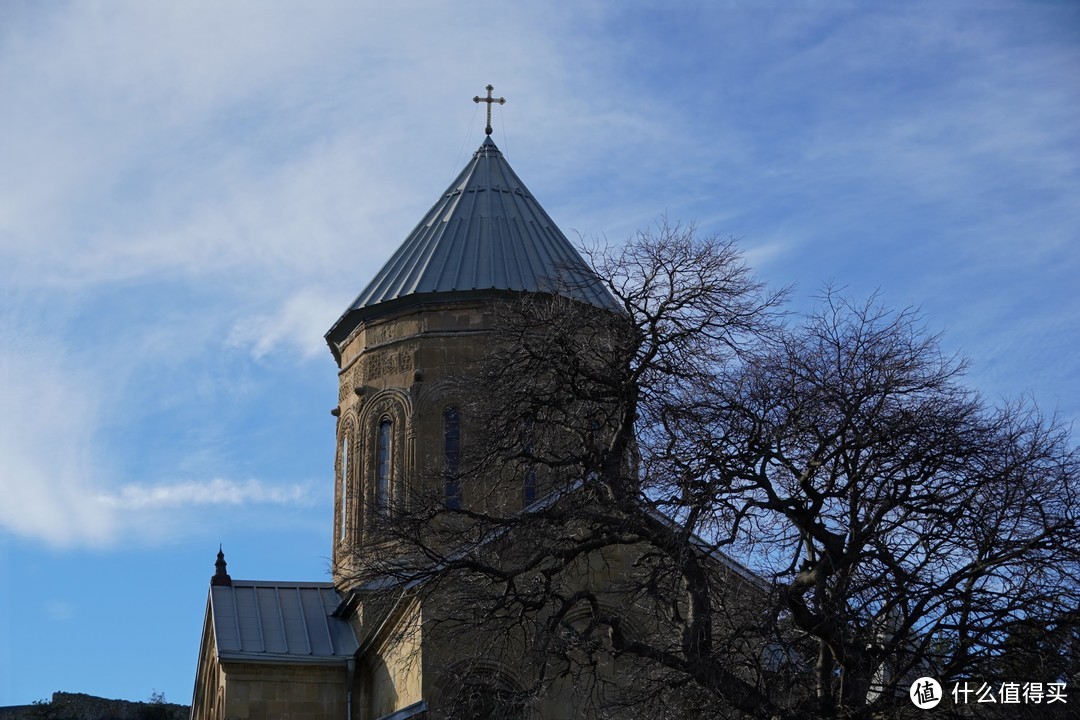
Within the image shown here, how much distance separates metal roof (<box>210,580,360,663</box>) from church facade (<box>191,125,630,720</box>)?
0.08ft

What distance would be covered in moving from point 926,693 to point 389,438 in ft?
42.6

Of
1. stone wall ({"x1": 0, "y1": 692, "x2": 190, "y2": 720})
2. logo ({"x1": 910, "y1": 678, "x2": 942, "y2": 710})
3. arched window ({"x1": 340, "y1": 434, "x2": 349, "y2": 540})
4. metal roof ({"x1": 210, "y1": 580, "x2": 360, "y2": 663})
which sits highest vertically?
arched window ({"x1": 340, "y1": 434, "x2": 349, "y2": 540})

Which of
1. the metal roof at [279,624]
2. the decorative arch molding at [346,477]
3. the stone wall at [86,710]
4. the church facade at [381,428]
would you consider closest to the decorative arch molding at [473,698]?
the church facade at [381,428]

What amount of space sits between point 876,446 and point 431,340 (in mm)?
11665

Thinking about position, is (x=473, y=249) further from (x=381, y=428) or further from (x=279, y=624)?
(x=279, y=624)

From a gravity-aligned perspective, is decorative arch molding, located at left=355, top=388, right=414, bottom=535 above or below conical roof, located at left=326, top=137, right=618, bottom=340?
below

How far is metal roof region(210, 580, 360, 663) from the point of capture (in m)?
20.9

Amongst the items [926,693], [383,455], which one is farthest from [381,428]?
[926,693]

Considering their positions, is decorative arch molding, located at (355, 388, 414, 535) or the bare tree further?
decorative arch molding, located at (355, 388, 414, 535)

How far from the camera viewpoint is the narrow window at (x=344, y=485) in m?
23.7

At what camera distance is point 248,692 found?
2058 cm

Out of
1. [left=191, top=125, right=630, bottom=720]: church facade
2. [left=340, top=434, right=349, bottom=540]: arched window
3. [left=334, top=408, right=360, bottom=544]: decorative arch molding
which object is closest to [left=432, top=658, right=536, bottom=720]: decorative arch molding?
[left=191, top=125, right=630, bottom=720]: church facade

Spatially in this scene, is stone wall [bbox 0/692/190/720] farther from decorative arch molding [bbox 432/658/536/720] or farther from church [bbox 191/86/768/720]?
decorative arch molding [bbox 432/658/536/720]

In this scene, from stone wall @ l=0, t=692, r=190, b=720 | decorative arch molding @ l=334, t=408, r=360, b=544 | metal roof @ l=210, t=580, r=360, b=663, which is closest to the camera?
metal roof @ l=210, t=580, r=360, b=663
